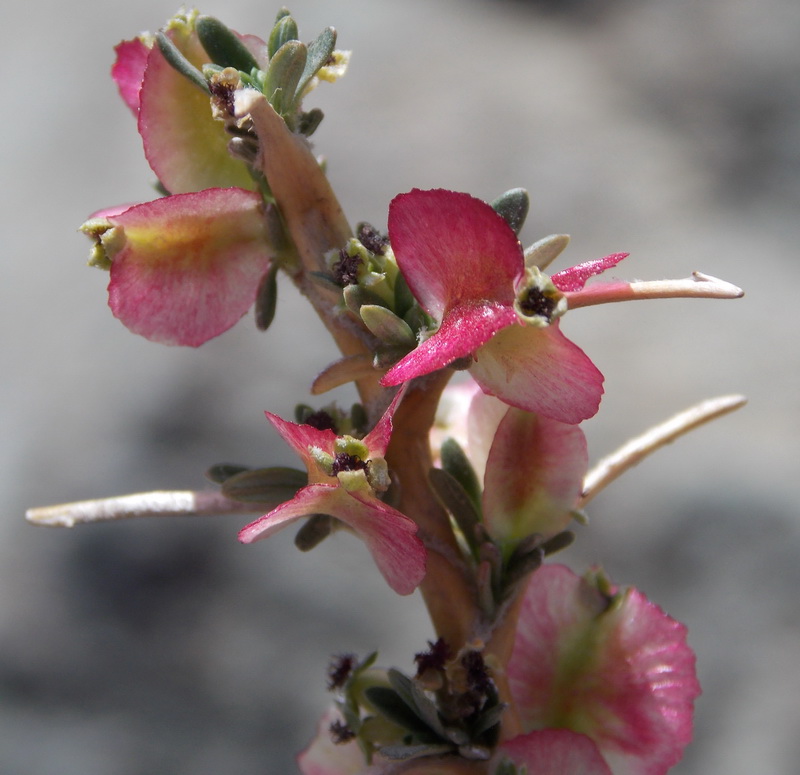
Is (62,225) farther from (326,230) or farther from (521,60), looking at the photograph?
(326,230)

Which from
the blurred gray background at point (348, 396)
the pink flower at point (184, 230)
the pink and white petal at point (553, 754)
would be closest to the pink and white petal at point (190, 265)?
the pink flower at point (184, 230)

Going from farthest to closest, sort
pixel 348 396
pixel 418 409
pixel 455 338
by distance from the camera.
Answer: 1. pixel 348 396
2. pixel 418 409
3. pixel 455 338

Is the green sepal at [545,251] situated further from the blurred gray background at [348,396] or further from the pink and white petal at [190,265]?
the blurred gray background at [348,396]

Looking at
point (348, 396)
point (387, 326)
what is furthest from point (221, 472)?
point (348, 396)

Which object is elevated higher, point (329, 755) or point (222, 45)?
point (222, 45)

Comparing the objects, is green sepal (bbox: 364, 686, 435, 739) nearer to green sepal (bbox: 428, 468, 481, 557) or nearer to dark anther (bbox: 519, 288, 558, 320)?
green sepal (bbox: 428, 468, 481, 557)

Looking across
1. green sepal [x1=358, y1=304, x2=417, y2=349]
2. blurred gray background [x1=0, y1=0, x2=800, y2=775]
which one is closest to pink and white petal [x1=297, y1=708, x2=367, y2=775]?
green sepal [x1=358, y1=304, x2=417, y2=349]


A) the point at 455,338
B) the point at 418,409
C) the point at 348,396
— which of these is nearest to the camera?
the point at 455,338

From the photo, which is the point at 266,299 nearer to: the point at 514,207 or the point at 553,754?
the point at 514,207

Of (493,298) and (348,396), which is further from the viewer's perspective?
(348,396)
